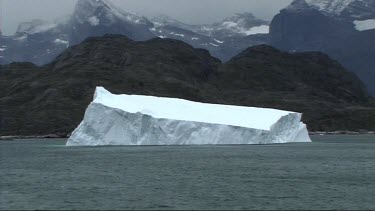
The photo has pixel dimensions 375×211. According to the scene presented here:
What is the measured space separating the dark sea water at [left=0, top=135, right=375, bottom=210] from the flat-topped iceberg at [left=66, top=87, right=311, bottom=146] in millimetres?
16933

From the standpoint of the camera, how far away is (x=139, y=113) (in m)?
90.3

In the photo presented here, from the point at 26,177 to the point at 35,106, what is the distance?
473 feet

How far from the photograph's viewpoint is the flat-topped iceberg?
9156 cm

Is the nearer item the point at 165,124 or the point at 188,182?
the point at 188,182

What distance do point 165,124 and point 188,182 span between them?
42.8 metres

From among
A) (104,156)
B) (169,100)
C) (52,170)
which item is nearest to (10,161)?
(104,156)

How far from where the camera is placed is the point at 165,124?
91562 mm

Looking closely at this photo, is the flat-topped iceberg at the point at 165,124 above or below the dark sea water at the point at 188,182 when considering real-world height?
below

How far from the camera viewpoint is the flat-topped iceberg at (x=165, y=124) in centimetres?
9156

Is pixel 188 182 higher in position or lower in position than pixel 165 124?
higher

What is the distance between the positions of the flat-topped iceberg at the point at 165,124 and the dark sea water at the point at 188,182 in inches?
667

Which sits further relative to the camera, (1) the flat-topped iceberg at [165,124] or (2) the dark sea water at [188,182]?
(1) the flat-topped iceberg at [165,124]

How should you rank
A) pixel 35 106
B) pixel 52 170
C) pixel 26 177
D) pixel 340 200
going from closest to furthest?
pixel 340 200, pixel 26 177, pixel 52 170, pixel 35 106

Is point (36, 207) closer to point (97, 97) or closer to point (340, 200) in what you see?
point (340, 200)
